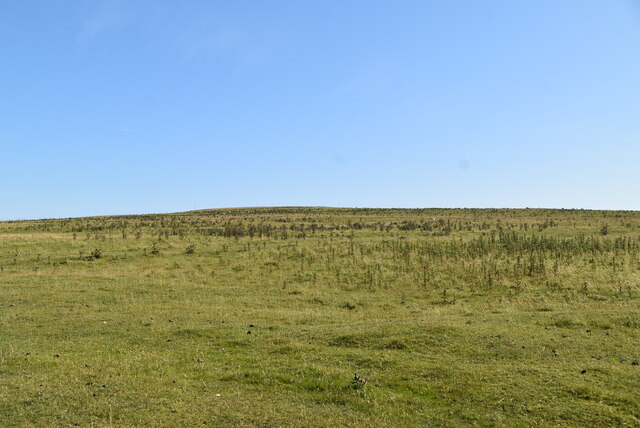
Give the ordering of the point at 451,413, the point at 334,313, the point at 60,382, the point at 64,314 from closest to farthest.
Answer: the point at 451,413 → the point at 60,382 → the point at 64,314 → the point at 334,313

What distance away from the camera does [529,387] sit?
372 inches

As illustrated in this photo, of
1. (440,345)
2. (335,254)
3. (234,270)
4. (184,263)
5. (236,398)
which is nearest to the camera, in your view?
(236,398)

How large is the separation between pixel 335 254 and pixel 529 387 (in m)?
24.2

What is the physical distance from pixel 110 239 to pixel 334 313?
102 ft

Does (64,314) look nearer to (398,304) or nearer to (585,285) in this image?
(398,304)

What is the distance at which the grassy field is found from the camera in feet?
28.5

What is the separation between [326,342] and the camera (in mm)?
13500

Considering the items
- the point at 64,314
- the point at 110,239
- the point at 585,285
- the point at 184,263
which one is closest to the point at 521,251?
the point at 585,285

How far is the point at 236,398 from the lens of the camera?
9.34 meters

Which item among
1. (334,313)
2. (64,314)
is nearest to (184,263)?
(64,314)

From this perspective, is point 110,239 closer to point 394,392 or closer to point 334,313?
point 334,313

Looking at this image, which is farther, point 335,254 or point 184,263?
point 335,254

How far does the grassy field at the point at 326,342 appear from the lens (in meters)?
8.69

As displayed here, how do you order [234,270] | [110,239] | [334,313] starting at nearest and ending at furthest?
[334,313]
[234,270]
[110,239]
